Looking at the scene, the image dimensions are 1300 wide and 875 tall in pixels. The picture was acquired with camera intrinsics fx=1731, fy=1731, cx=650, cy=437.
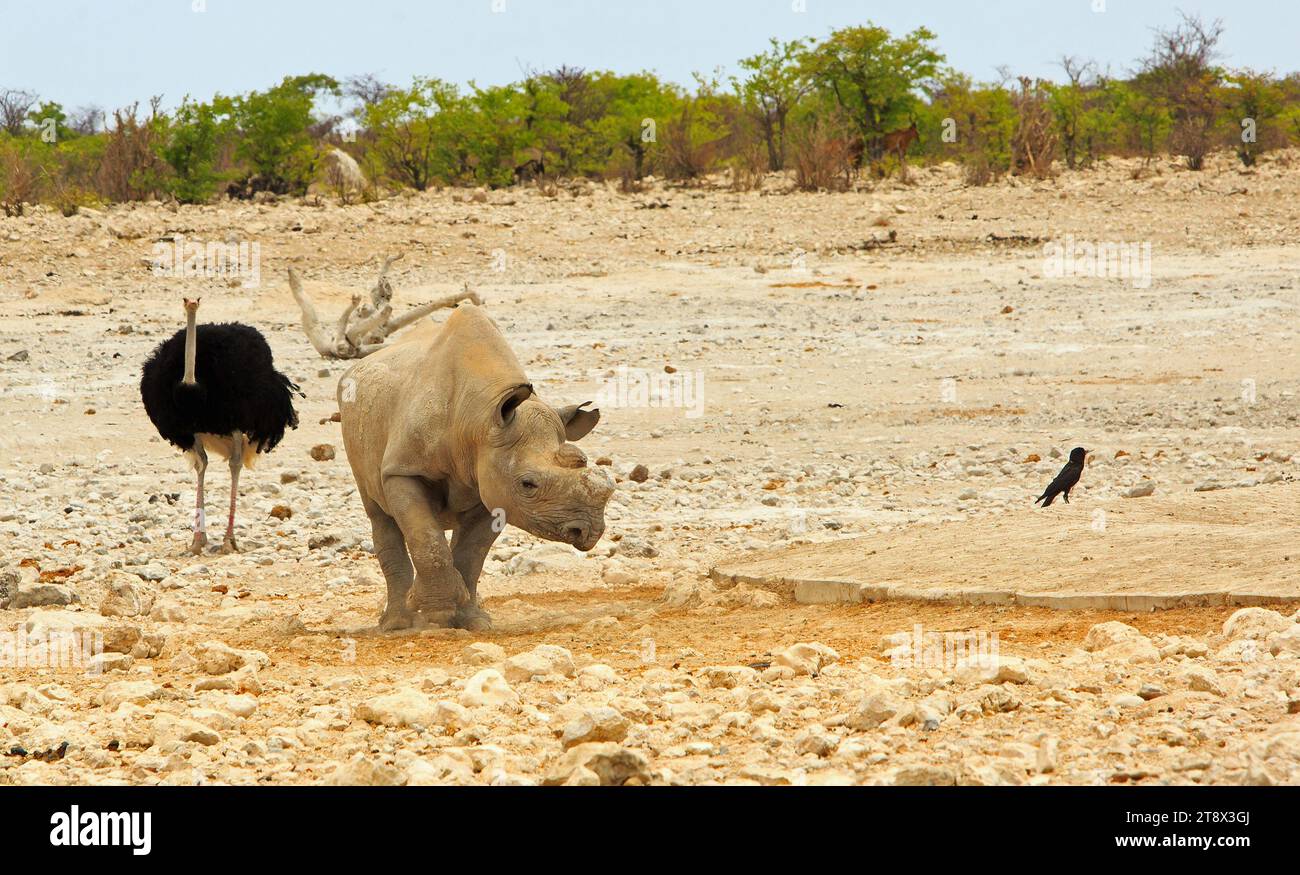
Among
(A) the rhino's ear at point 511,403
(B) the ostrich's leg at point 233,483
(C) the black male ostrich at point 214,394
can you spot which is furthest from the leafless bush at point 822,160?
(A) the rhino's ear at point 511,403

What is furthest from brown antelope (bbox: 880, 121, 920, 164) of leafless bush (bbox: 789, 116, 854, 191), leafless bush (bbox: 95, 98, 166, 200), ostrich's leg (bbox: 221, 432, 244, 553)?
ostrich's leg (bbox: 221, 432, 244, 553)

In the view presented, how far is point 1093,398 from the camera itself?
48.9ft

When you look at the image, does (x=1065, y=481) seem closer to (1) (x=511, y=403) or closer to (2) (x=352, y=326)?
(1) (x=511, y=403)

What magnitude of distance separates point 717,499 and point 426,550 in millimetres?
4250

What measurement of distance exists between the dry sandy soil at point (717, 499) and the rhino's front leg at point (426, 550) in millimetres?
226

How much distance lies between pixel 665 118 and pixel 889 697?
30.1 meters

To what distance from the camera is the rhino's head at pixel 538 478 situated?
710cm

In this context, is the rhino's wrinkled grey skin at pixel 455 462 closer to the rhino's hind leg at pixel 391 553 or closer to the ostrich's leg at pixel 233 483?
the rhino's hind leg at pixel 391 553

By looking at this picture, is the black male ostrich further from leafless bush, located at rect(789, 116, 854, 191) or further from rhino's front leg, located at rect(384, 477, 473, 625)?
leafless bush, located at rect(789, 116, 854, 191)

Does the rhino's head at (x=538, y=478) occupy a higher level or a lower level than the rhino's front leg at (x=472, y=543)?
higher

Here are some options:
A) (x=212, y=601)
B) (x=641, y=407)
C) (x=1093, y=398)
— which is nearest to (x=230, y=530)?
(x=212, y=601)
